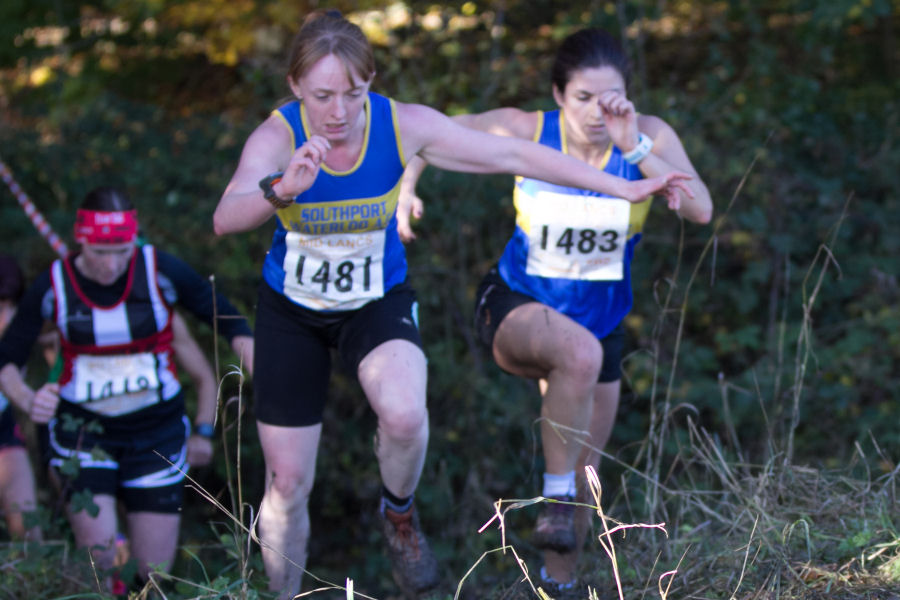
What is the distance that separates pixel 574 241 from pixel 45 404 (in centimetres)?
220

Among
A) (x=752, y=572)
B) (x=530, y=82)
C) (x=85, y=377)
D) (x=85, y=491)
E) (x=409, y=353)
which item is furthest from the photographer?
(x=530, y=82)

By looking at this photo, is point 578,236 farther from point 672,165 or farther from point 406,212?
point 406,212

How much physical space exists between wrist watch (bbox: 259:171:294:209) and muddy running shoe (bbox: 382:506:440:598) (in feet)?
3.98

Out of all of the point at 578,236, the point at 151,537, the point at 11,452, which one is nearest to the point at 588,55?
the point at 578,236

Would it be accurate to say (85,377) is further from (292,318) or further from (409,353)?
(409,353)

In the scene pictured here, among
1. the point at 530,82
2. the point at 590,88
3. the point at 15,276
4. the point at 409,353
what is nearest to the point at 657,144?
the point at 590,88

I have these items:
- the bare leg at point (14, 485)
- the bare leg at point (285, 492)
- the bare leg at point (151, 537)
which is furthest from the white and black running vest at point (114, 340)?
the bare leg at point (285, 492)

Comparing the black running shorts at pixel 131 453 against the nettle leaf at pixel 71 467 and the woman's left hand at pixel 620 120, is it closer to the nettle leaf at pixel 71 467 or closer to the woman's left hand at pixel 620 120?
Result: the nettle leaf at pixel 71 467

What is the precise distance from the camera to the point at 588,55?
392 cm

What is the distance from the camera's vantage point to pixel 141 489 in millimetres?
4543

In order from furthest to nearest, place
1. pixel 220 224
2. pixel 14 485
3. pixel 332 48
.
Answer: pixel 14 485 < pixel 332 48 < pixel 220 224

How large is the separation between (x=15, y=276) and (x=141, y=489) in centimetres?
121

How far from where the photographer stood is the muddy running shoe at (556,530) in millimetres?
3661

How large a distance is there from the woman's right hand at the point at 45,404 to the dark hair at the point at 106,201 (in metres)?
0.75
